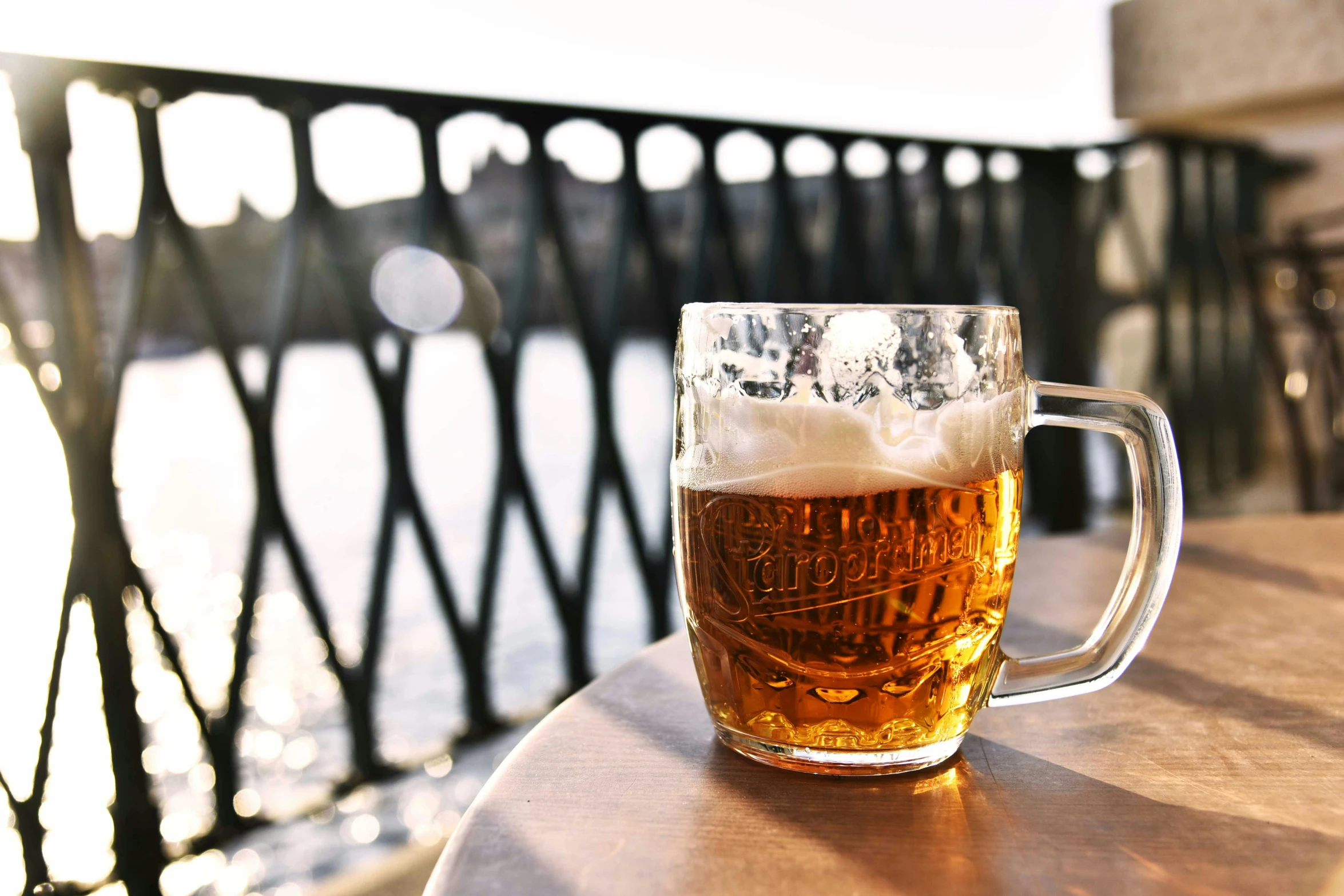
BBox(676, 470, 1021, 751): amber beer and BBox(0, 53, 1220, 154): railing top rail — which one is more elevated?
BBox(0, 53, 1220, 154): railing top rail

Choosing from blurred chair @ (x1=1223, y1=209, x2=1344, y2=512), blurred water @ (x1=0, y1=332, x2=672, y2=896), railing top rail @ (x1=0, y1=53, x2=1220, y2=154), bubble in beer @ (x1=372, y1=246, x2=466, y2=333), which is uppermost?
railing top rail @ (x1=0, y1=53, x2=1220, y2=154)

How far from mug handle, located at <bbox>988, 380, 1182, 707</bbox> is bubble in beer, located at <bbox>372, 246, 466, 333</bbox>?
3.00 feet

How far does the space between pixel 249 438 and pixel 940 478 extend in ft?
3.06

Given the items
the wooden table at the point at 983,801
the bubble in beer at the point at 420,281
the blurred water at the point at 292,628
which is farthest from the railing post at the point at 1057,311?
the wooden table at the point at 983,801

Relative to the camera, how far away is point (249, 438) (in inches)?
42.7

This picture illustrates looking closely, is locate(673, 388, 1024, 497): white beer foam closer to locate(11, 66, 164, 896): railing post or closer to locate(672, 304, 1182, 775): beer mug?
locate(672, 304, 1182, 775): beer mug

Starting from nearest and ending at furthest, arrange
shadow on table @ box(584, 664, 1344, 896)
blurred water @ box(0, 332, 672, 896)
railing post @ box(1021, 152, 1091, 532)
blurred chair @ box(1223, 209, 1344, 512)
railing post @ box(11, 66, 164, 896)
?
shadow on table @ box(584, 664, 1344, 896) → railing post @ box(11, 66, 164, 896) → blurred chair @ box(1223, 209, 1344, 512) → blurred water @ box(0, 332, 672, 896) → railing post @ box(1021, 152, 1091, 532)

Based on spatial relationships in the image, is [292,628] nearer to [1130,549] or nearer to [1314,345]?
[1314,345]

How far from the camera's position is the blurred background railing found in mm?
948

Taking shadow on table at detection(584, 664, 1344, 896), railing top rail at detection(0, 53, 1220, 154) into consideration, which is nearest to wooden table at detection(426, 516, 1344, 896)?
shadow on table at detection(584, 664, 1344, 896)

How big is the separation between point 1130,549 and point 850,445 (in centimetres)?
12

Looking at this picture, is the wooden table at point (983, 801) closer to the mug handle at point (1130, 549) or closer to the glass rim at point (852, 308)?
the mug handle at point (1130, 549)

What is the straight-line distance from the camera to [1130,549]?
1.19ft

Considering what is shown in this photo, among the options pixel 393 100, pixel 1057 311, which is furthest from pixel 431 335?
pixel 1057 311
